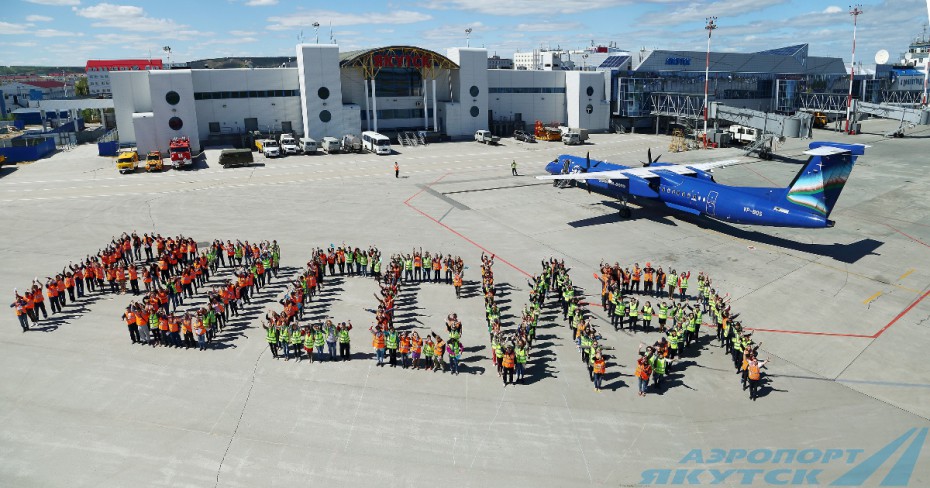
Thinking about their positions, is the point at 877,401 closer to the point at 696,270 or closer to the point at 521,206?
the point at 696,270

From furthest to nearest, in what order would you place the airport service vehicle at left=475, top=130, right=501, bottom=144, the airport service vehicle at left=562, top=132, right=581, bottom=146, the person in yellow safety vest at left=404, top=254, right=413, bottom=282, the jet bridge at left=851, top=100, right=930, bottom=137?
the jet bridge at left=851, top=100, right=930, bottom=137 → the airport service vehicle at left=475, top=130, right=501, bottom=144 → the airport service vehicle at left=562, top=132, right=581, bottom=146 → the person in yellow safety vest at left=404, top=254, right=413, bottom=282

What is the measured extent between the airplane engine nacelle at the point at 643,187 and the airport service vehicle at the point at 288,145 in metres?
44.5

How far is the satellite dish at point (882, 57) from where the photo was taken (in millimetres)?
106456

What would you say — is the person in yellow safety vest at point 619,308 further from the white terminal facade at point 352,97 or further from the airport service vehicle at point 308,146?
the white terminal facade at point 352,97

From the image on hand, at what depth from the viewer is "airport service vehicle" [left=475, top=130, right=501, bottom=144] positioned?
77.4m

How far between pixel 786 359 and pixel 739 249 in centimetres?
1390

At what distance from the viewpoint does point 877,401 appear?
59.0 feet

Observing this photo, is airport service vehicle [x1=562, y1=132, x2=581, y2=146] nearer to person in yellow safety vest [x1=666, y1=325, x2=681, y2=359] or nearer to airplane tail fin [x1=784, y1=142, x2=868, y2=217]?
airplane tail fin [x1=784, y1=142, x2=868, y2=217]

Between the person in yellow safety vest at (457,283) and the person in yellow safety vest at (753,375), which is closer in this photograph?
the person in yellow safety vest at (753,375)

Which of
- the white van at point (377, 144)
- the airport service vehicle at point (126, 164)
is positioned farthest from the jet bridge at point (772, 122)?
the airport service vehicle at point (126, 164)

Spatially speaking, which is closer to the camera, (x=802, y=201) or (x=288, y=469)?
(x=288, y=469)

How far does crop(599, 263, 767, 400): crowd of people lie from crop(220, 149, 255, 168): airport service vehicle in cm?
4720

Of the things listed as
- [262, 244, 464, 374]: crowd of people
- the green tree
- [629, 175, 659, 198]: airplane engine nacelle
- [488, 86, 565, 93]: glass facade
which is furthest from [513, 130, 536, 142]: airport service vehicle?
the green tree

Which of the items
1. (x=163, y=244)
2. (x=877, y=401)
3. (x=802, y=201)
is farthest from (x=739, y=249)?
(x=163, y=244)
